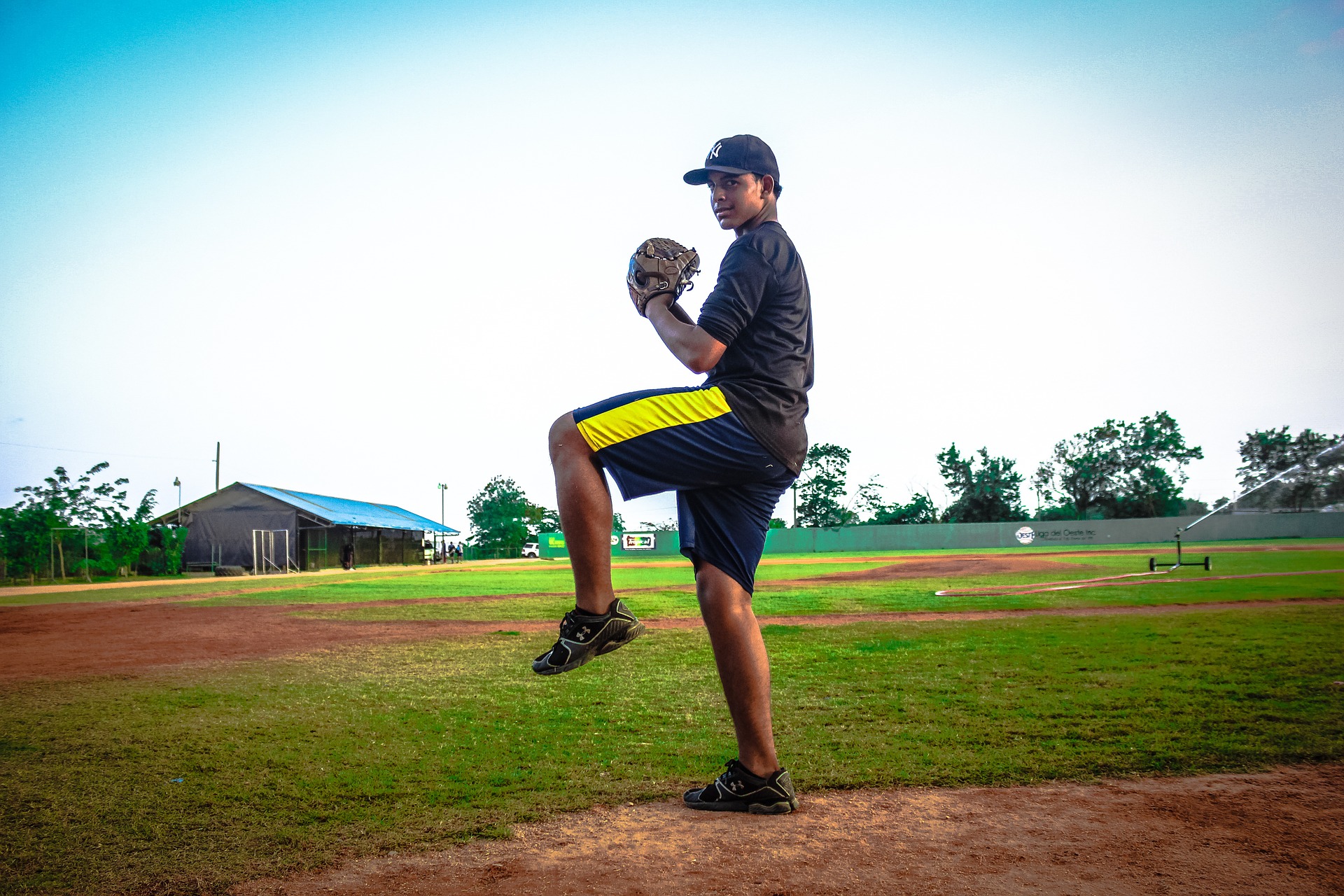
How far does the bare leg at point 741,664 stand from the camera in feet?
9.36

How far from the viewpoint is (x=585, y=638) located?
8.56 ft

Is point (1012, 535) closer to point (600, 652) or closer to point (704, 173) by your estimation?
point (704, 173)

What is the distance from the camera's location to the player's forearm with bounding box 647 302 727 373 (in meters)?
2.62

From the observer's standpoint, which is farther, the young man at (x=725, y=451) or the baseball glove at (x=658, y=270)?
the baseball glove at (x=658, y=270)

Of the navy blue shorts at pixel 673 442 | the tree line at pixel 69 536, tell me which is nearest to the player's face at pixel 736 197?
the navy blue shorts at pixel 673 442

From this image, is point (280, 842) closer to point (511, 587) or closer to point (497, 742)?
point (497, 742)

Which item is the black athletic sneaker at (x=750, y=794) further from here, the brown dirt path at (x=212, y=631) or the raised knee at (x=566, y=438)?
the brown dirt path at (x=212, y=631)

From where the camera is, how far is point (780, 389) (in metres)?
2.81

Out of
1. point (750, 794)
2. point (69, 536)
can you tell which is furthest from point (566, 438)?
point (69, 536)

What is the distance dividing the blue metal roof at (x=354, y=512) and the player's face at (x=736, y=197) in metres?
44.5

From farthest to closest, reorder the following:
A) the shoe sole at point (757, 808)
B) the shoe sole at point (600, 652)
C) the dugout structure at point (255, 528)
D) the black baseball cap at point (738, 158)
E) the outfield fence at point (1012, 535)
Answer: the outfield fence at point (1012, 535), the dugout structure at point (255, 528), the black baseball cap at point (738, 158), the shoe sole at point (757, 808), the shoe sole at point (600, 652)

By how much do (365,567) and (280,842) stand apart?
50.2 meters

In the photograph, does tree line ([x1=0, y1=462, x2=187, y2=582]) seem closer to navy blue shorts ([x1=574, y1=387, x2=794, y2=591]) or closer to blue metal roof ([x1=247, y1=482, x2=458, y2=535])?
blue metal roof ([x1=247, y1=482, x2=458, y2=535])

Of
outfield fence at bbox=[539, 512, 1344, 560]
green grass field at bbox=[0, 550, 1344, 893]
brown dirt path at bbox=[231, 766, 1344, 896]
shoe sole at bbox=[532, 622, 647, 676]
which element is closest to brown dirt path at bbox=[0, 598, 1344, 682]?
green grass field at bbox=[0, 550, 1344, 893]
